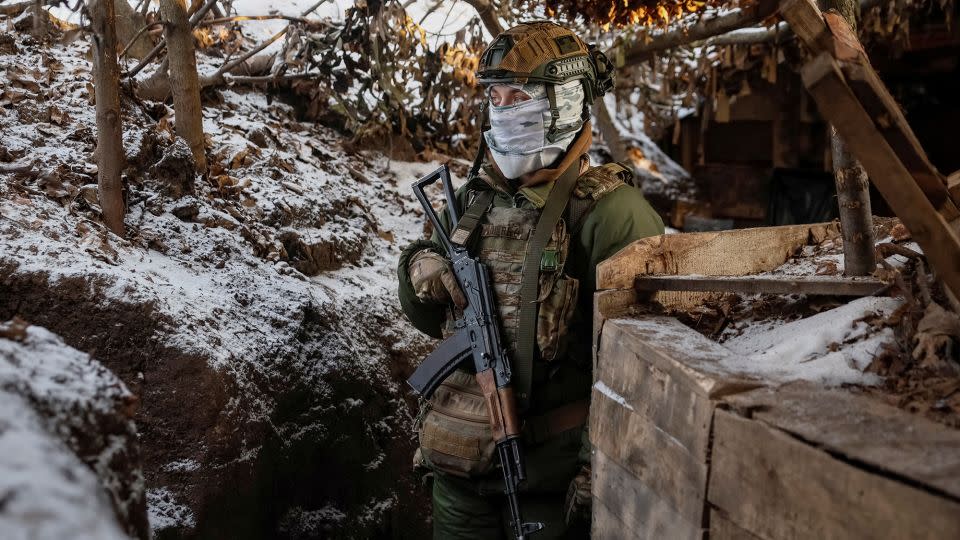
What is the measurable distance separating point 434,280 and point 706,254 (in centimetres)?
94

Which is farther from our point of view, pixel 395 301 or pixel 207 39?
pixel 207 39

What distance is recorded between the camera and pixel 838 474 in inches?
46.9

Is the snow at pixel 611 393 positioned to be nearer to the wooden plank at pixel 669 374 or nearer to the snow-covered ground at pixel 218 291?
the wooden plank at pixel 669 374

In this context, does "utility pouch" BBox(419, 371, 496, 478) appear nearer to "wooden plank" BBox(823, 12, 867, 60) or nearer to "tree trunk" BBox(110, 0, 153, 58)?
"wooden plank" BBox(823, 12, 867, 60)

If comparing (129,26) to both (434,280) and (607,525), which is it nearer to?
(434,280)

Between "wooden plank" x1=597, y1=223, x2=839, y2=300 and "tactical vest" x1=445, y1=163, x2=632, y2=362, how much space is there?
0.30 meters

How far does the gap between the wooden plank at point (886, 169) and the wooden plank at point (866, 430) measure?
31cm

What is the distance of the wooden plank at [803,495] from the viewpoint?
1.07 metres

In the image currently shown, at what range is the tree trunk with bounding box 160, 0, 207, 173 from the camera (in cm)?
398

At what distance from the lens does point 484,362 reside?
2.61m

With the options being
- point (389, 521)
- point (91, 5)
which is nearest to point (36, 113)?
point (91, 5)

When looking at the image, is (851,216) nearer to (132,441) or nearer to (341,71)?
(132,441)

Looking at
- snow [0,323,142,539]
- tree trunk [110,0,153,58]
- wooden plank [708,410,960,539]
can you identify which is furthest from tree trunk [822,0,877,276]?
tree trunk [110,0,153,58]

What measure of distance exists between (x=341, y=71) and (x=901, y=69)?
555 cm
